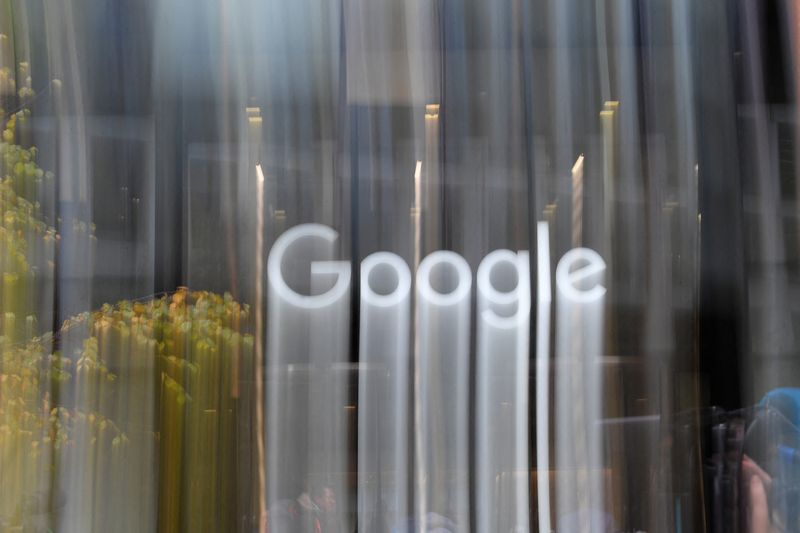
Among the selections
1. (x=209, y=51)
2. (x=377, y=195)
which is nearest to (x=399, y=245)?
(x=377, y=195)

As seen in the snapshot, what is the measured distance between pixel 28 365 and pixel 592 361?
4.05 feet

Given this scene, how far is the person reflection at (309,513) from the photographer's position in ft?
6.08

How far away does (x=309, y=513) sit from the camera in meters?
1.86

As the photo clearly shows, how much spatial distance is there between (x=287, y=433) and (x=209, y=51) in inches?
34.4

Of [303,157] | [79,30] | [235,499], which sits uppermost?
[79,30]

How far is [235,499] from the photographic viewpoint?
1.85 meters

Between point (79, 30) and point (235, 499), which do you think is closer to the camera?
point (235, 499)

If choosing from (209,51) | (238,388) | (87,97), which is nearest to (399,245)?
(238,388)

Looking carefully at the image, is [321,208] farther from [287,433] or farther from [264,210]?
[287,433]

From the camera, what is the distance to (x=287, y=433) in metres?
1.87

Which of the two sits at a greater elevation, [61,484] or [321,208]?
[321,208]

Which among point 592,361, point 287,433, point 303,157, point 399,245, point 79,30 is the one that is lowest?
point 287,433

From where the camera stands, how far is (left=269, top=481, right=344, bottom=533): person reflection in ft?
6.08

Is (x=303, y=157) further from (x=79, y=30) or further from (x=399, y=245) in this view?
(x=79, y=30)
